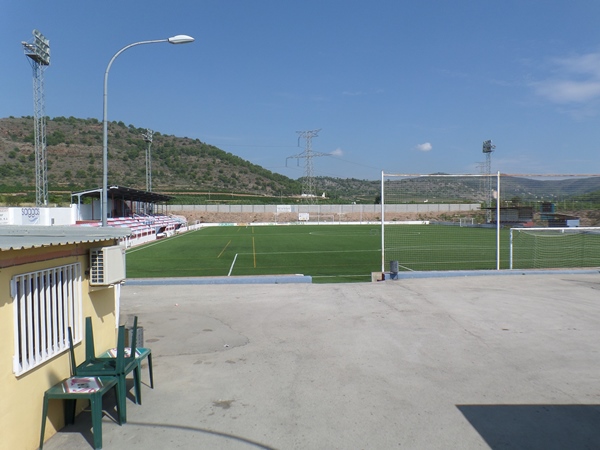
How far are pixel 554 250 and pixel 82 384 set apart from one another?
2928 cm

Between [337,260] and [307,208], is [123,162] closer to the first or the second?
[307,208]

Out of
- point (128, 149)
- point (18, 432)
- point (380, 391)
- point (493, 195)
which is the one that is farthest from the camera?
point (128, 149)

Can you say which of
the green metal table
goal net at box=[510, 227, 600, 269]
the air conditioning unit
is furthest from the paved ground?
goal net at box=[510, 227, 600, 269]

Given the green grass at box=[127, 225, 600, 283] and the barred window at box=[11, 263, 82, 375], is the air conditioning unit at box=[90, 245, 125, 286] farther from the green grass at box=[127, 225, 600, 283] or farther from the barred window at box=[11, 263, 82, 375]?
the green grass at box=[127, 225, 600, 283]

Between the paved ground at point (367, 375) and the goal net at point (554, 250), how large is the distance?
8.68 m

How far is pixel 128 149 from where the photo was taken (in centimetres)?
14638

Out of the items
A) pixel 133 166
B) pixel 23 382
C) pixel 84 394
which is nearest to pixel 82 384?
pixel 84 394

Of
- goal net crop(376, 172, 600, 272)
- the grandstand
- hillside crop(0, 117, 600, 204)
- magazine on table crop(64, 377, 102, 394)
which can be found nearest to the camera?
magazine on table crop(64, 377, 102, 394)

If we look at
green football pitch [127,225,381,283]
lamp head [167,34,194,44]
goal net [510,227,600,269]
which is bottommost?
green football pitch [127,225,381,283]

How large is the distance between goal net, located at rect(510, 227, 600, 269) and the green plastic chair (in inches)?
587

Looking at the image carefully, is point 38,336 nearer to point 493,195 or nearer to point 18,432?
point 18,432

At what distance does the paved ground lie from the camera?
563 centimetres

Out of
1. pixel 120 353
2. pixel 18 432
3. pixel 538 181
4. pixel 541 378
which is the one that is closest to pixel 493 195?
pixel 538 181

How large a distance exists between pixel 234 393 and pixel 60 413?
2104mm
